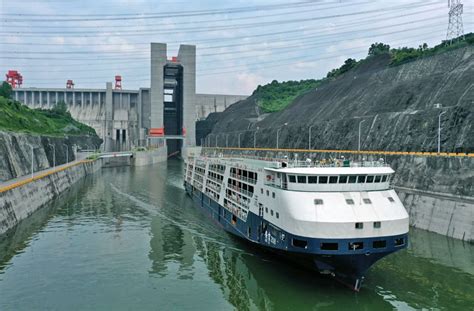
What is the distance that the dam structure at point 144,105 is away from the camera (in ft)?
470

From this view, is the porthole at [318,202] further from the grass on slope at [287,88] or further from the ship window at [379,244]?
the grass on slope at [287,88]

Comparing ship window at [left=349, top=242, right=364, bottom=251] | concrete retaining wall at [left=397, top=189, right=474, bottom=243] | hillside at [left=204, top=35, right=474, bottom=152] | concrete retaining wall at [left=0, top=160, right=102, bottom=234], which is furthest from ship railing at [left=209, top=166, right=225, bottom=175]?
hillside at [left=204, top=35, right=474, bottom=152]

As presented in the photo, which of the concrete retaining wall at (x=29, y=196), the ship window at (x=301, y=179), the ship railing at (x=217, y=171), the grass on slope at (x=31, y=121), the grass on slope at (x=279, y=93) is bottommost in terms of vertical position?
the concrete retaining wall at (x=29, y=196)

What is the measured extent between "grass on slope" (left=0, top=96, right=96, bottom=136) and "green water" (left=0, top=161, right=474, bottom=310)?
126ft

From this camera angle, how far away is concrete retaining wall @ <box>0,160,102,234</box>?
35531 millimetres

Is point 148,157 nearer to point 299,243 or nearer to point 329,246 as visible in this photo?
point 299,243

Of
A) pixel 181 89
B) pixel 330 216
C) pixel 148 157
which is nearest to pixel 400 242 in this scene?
pixel 330 216

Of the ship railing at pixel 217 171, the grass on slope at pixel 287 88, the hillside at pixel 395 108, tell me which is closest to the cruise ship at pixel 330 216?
the ship railing at pixel 217 171

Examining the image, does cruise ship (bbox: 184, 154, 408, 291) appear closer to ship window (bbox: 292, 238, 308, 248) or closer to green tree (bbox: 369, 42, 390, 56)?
ship window (bbox: 292, 238, 308, 248)

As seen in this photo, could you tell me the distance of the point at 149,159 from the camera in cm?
12338

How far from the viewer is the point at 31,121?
3438 inches

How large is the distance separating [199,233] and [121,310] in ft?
54.6

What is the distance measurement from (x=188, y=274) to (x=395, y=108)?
49963 millimetres

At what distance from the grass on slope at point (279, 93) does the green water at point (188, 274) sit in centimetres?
11894
